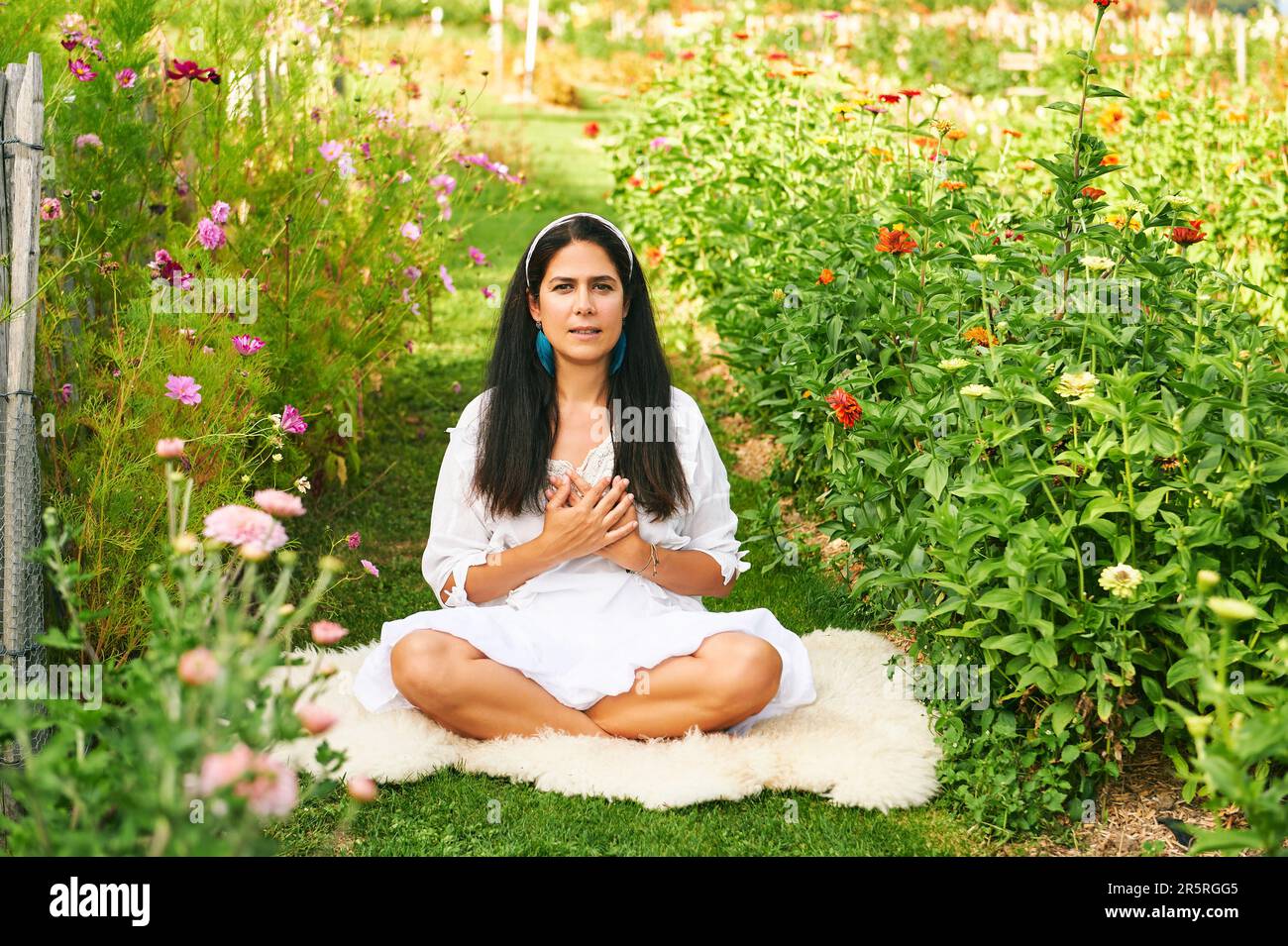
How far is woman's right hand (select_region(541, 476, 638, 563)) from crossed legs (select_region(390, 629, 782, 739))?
0.29 metres

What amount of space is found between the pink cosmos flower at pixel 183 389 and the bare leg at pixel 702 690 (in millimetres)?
1141

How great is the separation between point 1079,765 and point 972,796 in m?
0.22

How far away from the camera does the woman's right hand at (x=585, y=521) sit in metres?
2.90

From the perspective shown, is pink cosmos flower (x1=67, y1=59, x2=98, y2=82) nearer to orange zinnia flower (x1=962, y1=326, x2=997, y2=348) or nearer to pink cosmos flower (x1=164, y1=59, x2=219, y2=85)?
pink cosmos flower (x1=164, y1=59, x2=219, y2=85)

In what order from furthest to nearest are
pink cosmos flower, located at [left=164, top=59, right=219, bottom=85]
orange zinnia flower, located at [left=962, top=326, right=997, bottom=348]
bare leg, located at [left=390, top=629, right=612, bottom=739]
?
pink cosmos flower, located at [left=164, top=59, right=219, bottom=85] → orange zinnia flower, located at [left=962, top=326, right=997, bottom=348] → bare leg, located at [left=390, top=629, right=612, bottom=739]

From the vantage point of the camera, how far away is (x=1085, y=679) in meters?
2.50

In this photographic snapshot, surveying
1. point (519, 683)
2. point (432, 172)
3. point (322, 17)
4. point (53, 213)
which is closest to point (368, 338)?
point (432, 172)

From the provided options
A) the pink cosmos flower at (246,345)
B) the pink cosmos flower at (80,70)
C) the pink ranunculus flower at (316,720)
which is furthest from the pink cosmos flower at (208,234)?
the pink ranunculus flower at (316,720)

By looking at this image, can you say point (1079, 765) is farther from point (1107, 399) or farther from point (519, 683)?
point (519, 683)

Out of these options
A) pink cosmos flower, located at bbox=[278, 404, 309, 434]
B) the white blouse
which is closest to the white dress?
the white blouse

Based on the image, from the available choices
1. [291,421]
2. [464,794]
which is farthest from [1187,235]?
[291,421]

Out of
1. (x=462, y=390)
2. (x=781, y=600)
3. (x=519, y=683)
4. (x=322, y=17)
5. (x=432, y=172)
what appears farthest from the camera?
(x=462, y=390)

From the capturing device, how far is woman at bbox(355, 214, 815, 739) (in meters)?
2.88

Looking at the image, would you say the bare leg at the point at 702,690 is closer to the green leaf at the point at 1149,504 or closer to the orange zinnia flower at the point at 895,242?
the green leaf at the point at 1149,504
